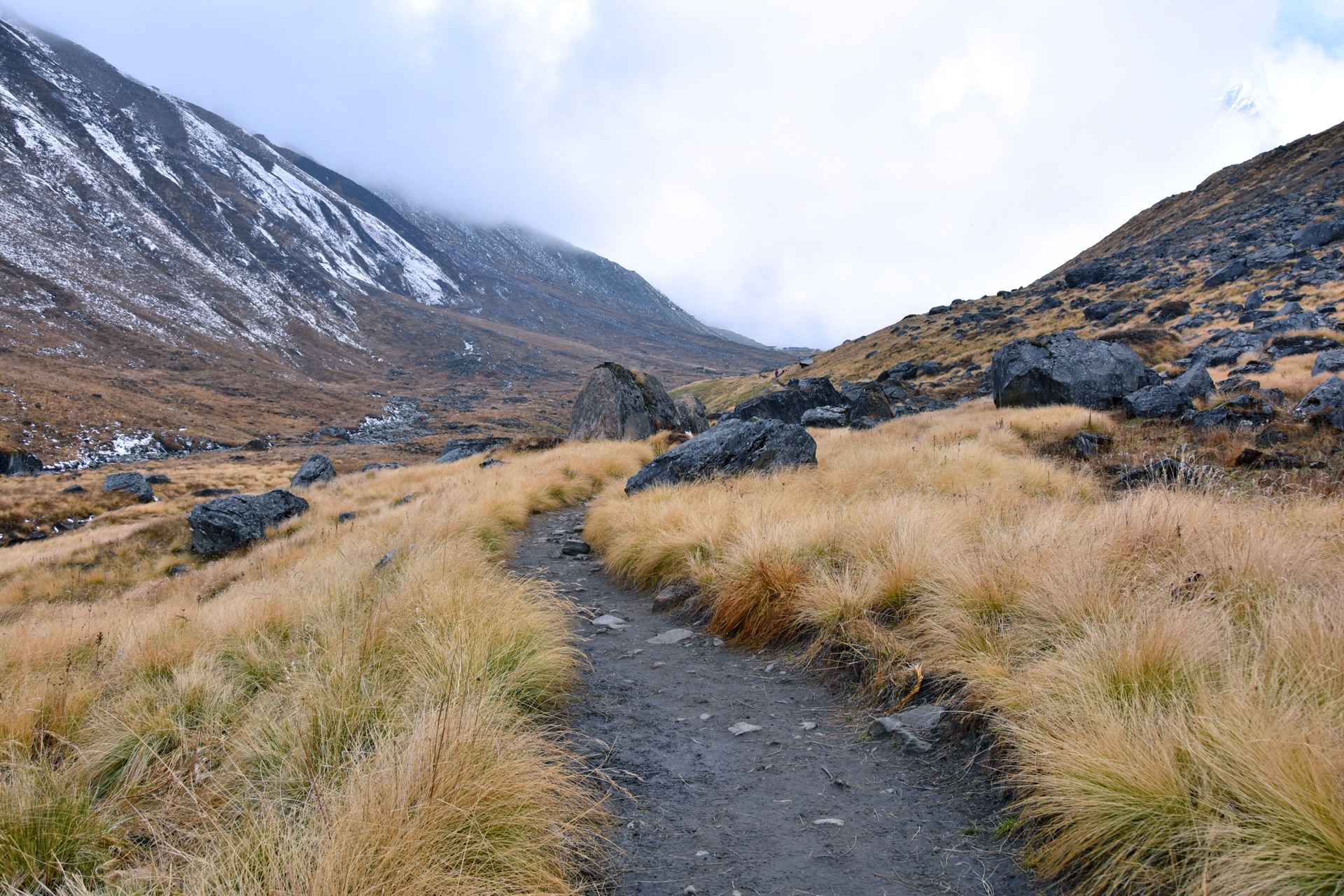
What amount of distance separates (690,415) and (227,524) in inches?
707

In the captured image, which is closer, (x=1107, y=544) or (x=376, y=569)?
(x=1107, y=544)

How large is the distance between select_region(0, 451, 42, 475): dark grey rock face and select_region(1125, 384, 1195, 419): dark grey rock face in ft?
215

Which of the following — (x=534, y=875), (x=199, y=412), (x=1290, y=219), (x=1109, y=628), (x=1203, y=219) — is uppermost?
(x=1203, y=219)

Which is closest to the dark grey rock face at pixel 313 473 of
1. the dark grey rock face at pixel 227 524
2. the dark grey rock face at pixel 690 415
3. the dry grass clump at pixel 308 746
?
the dark grey rock face at pixel 227 524

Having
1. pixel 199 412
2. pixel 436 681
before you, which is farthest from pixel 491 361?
pixel 436 681

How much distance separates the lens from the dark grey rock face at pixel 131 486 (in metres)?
36.9

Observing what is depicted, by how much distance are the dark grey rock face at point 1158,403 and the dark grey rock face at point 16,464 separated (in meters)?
65.5

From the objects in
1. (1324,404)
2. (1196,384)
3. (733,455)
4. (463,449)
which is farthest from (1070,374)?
(463,449)

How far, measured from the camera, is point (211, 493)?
120 feet

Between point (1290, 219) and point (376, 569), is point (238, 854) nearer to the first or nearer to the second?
point (376, 569)

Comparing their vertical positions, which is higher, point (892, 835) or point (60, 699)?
point (60, 699)

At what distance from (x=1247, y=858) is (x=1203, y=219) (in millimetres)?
84715

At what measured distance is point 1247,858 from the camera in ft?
6.35

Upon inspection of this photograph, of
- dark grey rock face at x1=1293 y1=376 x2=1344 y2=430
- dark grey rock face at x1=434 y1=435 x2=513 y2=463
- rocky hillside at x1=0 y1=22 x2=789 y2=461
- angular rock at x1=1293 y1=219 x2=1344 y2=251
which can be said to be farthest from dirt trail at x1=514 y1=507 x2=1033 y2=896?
rocky hillside at x1=0 y1=22 x2=789 y2=461
